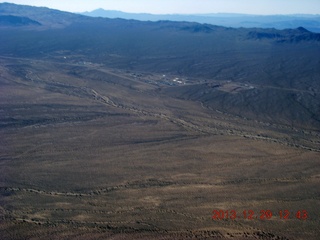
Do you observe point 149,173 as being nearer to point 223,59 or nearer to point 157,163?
point 157,163

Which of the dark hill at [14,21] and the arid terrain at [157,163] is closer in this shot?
the arid terrain at [157,163]

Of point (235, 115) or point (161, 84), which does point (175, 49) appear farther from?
point (235, 115)

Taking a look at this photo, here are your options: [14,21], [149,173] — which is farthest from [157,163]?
[14,21]

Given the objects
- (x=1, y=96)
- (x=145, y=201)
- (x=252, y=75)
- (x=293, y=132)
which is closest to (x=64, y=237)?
(x=145, y=201)

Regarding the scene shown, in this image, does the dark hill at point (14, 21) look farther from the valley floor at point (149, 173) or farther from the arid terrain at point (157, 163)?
the valley floor at point (149, 173)
